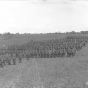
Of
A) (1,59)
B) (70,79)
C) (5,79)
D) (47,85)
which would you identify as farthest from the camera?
(1,59)

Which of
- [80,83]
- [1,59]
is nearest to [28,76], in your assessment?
[80,83]

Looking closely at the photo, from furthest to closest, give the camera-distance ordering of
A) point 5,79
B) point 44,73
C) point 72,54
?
1. point 72,54
2. point 44,73
3. point 5,79

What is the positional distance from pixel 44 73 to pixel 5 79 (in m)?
4.53

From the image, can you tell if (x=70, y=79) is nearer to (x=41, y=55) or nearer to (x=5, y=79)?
(x=5, y=79)

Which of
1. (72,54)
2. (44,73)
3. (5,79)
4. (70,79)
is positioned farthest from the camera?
(72,54)

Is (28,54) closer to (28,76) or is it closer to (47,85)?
(28,76)

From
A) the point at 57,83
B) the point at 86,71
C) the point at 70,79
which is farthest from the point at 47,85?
the point at 86,71

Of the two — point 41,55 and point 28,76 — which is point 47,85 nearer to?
point 28,76

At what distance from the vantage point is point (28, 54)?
31.1m

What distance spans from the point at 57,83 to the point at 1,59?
1277 centimetres

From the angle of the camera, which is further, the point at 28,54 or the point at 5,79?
the point at 28,54

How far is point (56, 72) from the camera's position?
18781 millimetres

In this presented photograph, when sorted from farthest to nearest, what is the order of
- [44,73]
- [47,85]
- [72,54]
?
[72,54] → [44,73] → [47,85]

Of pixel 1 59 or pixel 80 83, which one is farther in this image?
pixel 1 59
